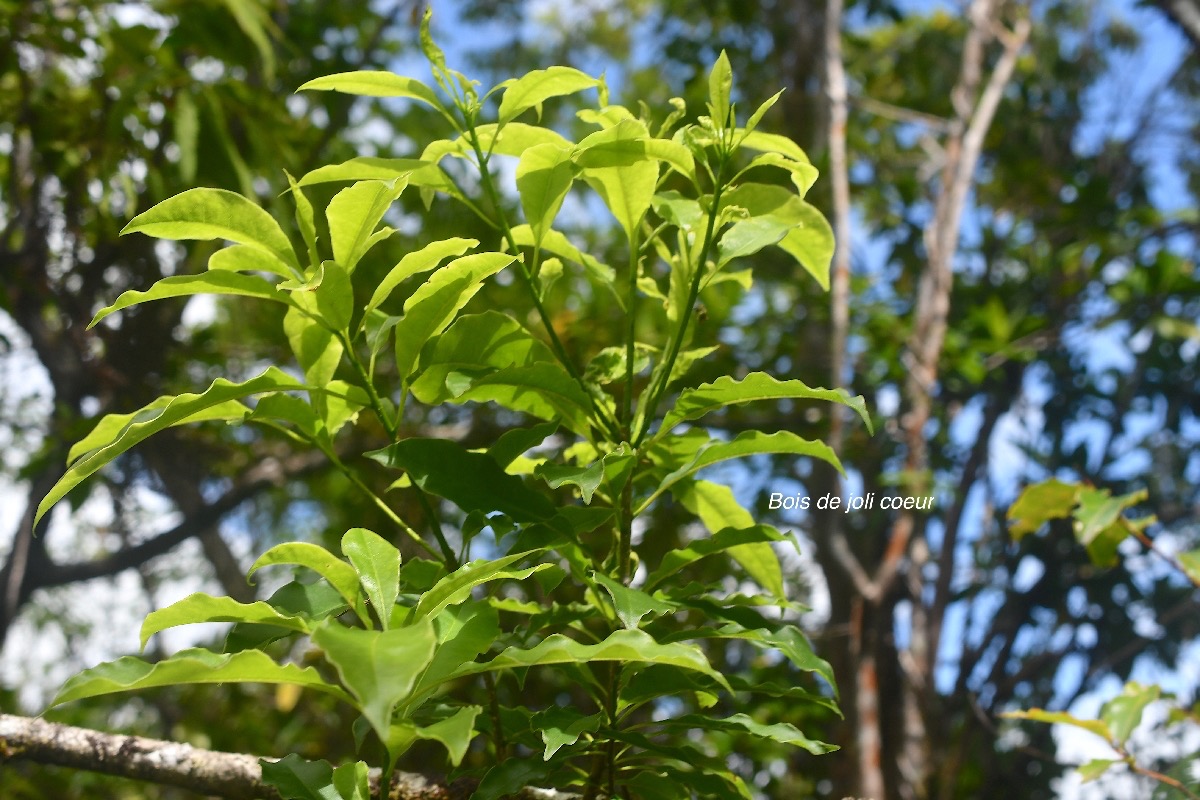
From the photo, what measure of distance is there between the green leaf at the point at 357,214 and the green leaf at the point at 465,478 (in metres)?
0.12

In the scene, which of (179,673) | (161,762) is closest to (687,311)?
(179,673)

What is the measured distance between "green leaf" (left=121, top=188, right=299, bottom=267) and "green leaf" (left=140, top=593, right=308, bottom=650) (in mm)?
207

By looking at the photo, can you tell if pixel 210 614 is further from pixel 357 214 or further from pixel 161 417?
pixel 357 214

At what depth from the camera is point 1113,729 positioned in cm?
107

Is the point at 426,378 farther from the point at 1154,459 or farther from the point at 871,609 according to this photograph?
the point at 1154,459

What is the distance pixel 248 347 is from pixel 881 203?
6.68 feet

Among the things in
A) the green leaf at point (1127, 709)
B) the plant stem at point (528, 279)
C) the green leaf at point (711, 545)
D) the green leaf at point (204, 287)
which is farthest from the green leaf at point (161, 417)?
the green leaf at point (1127, 709)

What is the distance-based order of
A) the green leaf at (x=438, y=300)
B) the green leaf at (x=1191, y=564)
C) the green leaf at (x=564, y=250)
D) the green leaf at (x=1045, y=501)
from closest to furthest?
the green leaf at (x=438, y=300) < the green leaf at (x=564, y=250) < the green leaf at (x=1191, y=564) < the green leaf at (x=1045, y=501)

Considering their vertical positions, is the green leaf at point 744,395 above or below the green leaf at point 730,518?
above

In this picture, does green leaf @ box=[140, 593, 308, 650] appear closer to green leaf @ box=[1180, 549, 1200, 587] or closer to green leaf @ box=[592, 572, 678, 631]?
green leaf @ box=[592, 572, 678, 631]

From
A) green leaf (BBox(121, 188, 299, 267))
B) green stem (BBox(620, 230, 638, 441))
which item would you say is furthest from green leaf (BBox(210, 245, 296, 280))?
green stem (BBox(620, 230, 638, 441))

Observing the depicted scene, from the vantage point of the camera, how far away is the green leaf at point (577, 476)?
533mm

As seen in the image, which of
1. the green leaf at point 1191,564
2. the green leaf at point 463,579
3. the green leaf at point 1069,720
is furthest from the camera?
the green leaf at point 1191,564

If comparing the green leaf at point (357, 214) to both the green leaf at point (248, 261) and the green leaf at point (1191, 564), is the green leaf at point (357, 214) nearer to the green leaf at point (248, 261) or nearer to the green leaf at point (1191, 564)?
the green leaf at point (248, 261)
